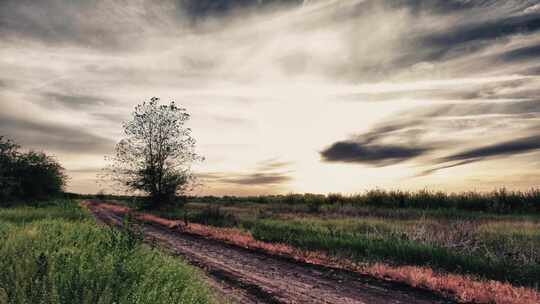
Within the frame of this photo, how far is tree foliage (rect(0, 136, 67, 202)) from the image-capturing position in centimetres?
4808

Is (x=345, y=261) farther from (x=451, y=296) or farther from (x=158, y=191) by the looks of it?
(x=158, y=191)

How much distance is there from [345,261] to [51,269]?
27.0 ft

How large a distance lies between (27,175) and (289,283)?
5832 centimetres

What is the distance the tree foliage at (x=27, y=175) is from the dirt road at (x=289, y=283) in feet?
146

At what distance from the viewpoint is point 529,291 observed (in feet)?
26.2

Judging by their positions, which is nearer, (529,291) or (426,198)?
(529,291)

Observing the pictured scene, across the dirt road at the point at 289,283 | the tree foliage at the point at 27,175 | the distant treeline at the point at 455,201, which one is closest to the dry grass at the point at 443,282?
the dirt road at the point at 289,283

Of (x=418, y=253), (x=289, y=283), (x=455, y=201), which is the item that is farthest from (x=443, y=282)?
(x=455, y=201)

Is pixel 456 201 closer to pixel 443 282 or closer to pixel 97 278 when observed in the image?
pixel 443 282

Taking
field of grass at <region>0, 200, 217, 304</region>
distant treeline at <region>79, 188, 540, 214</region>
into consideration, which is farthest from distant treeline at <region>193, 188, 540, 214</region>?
field of grass at <region>0, 200, 217, 304</region>

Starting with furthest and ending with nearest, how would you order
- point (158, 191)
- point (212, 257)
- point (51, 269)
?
1. point (158, 191)
2. point (212, 257)
3. point (51, 269)

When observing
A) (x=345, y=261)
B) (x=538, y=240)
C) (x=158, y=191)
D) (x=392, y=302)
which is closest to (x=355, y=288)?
(x=392, y=302)

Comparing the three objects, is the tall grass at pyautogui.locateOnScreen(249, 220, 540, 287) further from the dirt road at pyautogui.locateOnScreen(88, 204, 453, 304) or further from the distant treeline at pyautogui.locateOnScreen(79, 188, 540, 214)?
the distant treeline at pyautogui.locateOnScreen(79, 188, 540, 214)

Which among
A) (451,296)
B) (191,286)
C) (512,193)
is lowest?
(451,296)
